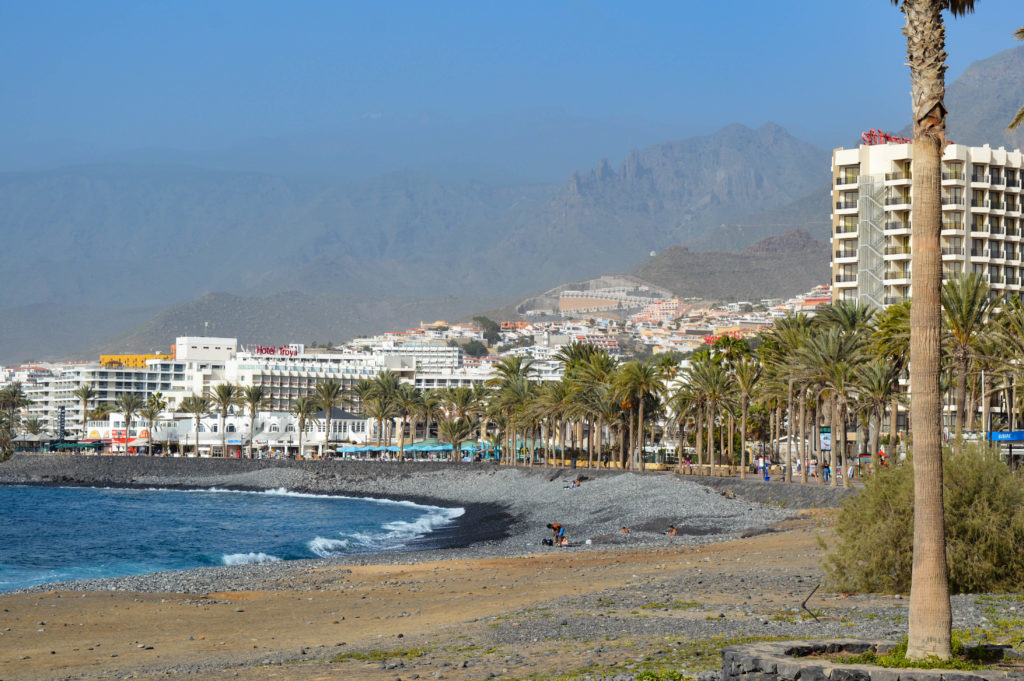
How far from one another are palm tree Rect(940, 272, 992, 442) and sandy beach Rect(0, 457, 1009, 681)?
12.5 meters

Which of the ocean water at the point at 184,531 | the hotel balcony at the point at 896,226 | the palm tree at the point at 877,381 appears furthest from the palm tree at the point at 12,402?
the palm tree at the point at 877,381

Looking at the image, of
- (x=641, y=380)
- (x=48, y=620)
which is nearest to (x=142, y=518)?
(x=641, y=380)

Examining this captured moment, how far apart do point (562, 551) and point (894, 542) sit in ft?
70.3

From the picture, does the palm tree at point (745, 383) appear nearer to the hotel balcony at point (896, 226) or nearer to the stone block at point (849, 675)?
the hotel balcony at point (896, 226)

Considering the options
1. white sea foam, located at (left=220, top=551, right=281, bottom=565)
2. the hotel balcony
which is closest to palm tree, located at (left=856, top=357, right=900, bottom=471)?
white sea foam, located at (left=220, top=551, right=281, bottom=565)

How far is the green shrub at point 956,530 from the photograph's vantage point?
2395 centimetres

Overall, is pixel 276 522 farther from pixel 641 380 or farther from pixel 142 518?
pixel 641 380

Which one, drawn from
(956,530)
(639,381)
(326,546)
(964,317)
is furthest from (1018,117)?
(639,381)

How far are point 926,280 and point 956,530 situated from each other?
34.9 feet

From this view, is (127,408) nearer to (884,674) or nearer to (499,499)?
(499,499)

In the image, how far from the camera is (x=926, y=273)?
15227 millimetres

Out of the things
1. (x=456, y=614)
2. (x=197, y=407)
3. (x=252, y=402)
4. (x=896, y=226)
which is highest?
(x=896, y=226)

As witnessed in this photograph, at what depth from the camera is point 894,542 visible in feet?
80.7

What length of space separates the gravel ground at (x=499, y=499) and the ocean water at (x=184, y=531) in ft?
13.4
